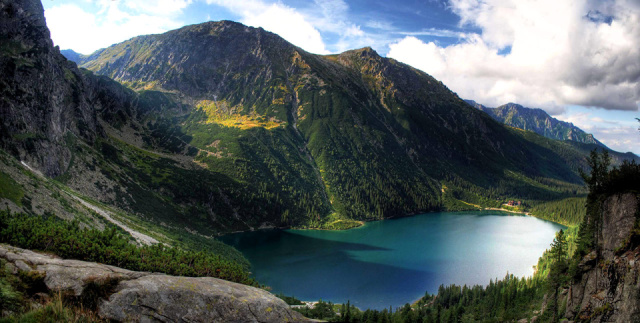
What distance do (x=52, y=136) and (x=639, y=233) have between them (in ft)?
436

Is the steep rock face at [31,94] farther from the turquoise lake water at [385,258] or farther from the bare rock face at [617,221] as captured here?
the bare rock face at [617,221]

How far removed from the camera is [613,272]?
32.2 metres

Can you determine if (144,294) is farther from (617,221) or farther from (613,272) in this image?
(617,221)

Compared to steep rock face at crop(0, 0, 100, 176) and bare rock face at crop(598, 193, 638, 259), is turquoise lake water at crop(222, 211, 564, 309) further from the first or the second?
steep rock face at crop(0, 0, 100, 176)

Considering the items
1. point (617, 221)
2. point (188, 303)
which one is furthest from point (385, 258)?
point (188, 303)

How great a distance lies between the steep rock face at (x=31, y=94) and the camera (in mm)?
83250

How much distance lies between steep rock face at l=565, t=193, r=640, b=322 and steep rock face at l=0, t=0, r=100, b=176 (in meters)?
114

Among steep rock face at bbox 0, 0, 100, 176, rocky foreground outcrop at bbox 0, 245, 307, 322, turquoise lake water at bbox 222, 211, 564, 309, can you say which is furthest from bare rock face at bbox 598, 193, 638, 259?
steep rock face at bbox 0, 0, 100, 176

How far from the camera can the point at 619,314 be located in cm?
2966

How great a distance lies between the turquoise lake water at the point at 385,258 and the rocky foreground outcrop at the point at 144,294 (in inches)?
2832

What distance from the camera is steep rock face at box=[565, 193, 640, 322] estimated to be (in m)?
29.3

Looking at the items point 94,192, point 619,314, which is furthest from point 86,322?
point 94,192

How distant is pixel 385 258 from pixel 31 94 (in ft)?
416

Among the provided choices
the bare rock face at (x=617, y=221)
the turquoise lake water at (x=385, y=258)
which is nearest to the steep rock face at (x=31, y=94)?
the turquoise lake water at (x=385, y=258)
